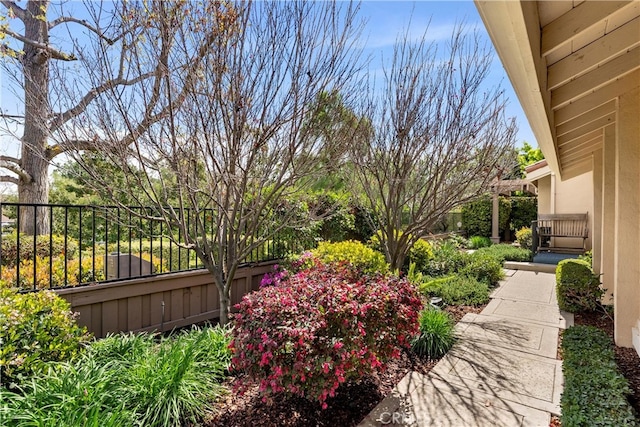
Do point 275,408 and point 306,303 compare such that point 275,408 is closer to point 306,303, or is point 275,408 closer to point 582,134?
point 306,303

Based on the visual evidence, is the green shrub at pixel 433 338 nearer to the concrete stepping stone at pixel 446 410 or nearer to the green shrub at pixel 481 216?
the concrete stepping stone at pixel 446 410

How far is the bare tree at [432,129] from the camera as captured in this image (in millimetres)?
5195

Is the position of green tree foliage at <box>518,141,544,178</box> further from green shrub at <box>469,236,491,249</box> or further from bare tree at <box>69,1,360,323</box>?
bare tree at <box>69,1,360,323</box>

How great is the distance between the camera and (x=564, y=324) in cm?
493

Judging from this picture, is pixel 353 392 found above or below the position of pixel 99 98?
below

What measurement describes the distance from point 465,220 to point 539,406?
1425cm

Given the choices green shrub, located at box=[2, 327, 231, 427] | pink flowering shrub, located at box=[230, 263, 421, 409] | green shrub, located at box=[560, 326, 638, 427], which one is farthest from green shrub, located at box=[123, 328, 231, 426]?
green shrub, located at box=[560, 326, 638, 427]

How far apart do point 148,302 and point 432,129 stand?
4.66m

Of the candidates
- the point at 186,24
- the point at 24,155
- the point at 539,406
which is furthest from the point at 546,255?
the point at 24,155

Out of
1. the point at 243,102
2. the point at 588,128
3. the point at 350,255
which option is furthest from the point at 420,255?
the point at 243,102

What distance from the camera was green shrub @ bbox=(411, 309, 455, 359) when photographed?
12.9ft

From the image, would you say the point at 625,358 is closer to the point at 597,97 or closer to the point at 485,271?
the point at 597,97

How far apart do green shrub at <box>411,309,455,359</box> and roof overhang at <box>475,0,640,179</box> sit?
7.99ft

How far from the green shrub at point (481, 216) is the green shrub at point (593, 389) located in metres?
12.8
